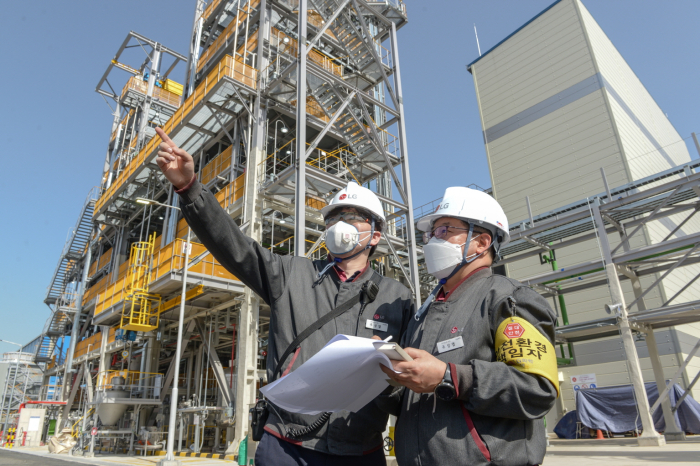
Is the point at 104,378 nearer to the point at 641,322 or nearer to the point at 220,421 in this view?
the point at 220,421

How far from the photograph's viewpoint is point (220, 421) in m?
15.0

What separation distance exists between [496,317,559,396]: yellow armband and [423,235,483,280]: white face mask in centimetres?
51

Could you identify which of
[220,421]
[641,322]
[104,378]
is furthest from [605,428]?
[104,378]

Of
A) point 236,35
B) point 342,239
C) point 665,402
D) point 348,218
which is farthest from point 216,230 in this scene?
point 236,35

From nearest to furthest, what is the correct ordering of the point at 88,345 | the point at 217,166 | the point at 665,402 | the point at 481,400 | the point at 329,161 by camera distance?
1. the point at 481,400
2. the point at 665,402
3. the point at 329,161
4. the point at 217,166
5. the point at 88,345

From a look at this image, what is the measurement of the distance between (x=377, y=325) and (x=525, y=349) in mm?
891

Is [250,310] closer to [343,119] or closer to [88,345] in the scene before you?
[343,119]

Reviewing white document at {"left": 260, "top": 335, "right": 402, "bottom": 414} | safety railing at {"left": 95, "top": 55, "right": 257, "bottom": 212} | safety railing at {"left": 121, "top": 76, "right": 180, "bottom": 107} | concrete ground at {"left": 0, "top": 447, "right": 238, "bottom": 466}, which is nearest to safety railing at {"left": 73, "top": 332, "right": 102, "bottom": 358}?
concrete ground at {"left": 0, "top": 447, "right": 238, "bottom": 466}

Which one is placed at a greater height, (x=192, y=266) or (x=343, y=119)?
(x=343, y=119)

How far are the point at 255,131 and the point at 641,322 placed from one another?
14.3 metres

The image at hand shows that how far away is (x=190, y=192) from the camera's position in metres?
2.34

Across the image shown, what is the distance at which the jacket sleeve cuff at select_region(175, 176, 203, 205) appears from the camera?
92.0 inches

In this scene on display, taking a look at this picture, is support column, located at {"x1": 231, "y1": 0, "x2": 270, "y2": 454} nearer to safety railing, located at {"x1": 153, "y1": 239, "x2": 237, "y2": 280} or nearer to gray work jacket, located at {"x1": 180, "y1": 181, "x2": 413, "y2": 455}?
safety railing, located at {"x1": 153, "y1": 239, "x2": 237, "y2": 280}

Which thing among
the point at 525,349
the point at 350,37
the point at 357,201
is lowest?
the point at 525,349
